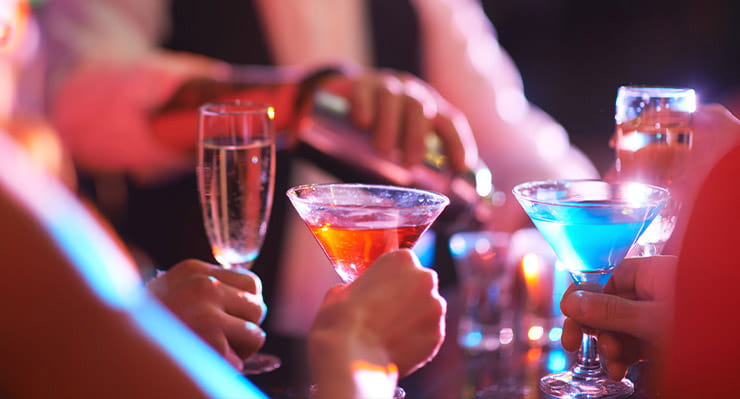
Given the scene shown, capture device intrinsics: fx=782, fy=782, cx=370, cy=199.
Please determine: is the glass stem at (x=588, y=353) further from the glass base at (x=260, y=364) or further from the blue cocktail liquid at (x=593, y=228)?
the glass base at (x=260, y=364)

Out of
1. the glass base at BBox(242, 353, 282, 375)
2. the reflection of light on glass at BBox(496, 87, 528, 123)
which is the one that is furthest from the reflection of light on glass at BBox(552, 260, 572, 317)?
the reflection of light on glass at BBox(496, 87, 528, 123)

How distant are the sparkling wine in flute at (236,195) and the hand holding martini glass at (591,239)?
0.41m

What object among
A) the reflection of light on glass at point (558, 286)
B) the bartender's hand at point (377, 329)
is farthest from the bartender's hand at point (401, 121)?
the bartender's hand at point (377, 329)

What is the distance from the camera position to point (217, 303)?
41.0 inches

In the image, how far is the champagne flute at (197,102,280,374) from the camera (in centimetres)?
123

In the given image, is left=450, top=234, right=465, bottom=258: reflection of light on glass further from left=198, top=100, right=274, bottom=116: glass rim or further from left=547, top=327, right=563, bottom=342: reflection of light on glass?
left=198, top=100, right=274, bottom=116: glass rim

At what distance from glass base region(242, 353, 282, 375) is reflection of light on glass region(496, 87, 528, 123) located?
1991 millimetres

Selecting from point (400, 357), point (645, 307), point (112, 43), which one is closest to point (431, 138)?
point (645, 307)

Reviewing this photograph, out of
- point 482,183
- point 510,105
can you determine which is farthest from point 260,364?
point 510,105

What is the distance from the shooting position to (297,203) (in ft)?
3.47

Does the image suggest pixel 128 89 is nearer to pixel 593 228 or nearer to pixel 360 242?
pixel 360 242

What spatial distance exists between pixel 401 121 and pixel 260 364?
2.30 ft

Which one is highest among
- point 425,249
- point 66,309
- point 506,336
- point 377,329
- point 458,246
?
point 66,309

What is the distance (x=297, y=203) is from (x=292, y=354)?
343mm
